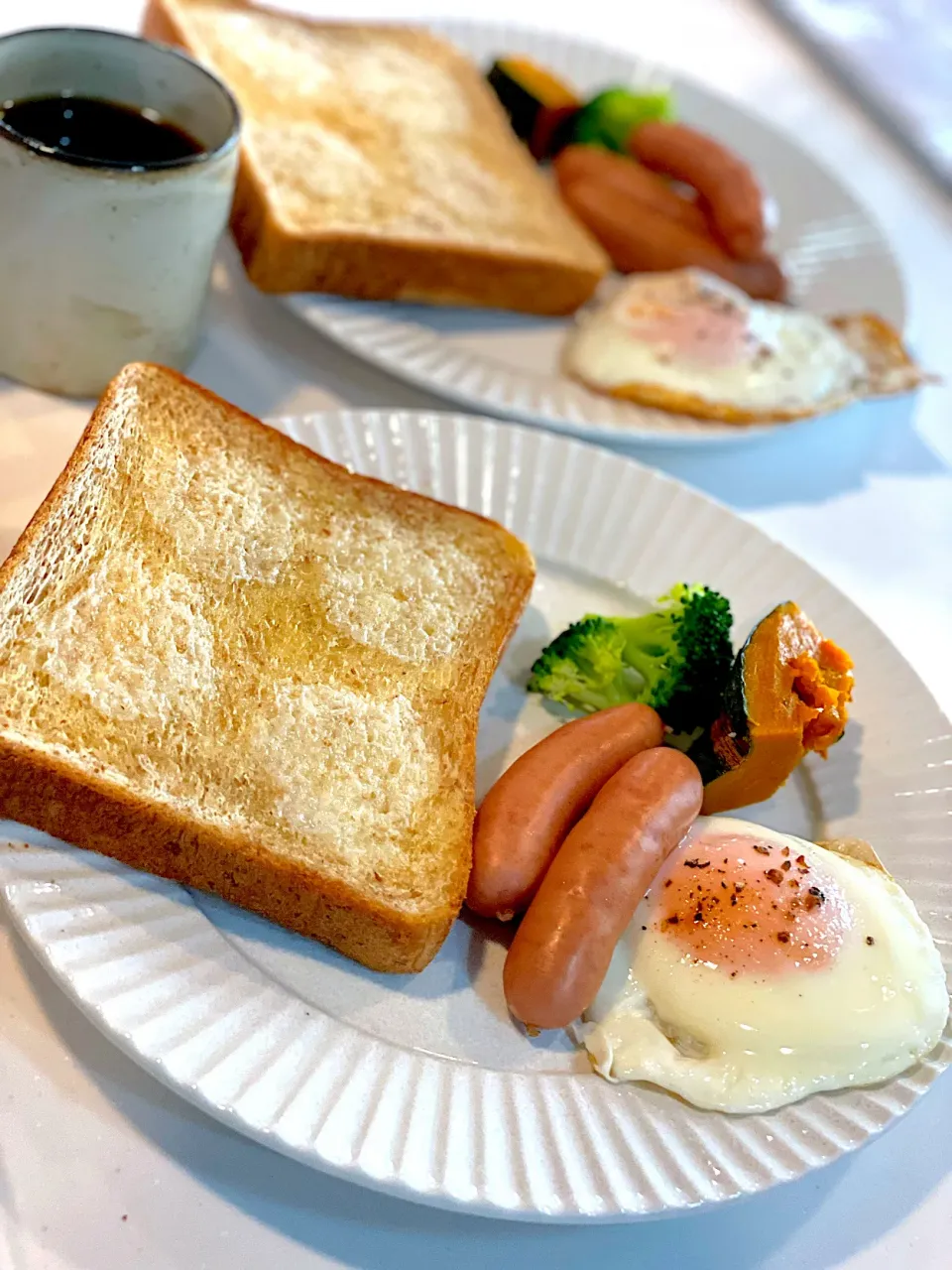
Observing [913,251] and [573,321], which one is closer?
[573,321]

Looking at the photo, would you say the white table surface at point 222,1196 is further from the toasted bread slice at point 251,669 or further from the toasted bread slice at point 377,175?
the toasted bread slice at point 377,175

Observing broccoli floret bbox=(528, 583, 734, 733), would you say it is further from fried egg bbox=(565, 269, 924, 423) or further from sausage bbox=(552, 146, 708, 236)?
sausage bbox=(552, 146, 708, 236)

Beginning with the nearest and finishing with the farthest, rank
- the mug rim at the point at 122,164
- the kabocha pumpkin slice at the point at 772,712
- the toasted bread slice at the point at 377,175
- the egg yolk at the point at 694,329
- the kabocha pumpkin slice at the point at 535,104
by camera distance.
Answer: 1. the kabocha pumpkin slice at the point at 772,712
2. the mug rim at the point at 122,164
3. the toasted bread slice at the point at 377,175
4. the egg yolk at the point at 694,329
5. the kabocha pumpkin slice at the point at 535,104

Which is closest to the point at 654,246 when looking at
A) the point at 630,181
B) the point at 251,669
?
the point at 630,181

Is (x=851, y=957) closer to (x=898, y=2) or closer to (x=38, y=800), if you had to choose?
(x=38, y=800)

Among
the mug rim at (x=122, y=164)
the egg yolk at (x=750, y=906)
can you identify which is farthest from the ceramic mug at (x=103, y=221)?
the egg yolk at (x=750, y=906)

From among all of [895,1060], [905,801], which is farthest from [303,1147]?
[905,801]

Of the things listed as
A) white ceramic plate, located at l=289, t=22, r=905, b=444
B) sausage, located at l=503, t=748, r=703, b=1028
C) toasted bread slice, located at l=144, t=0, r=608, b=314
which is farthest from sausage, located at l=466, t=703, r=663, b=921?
toasted bread slice, located at l=144, t=0, r=608, b=314
